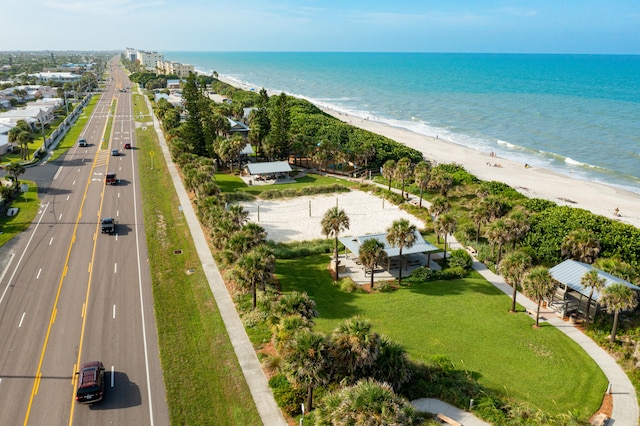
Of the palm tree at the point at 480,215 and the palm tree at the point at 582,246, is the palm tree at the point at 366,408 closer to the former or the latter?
the palm tree at the point at 582,246

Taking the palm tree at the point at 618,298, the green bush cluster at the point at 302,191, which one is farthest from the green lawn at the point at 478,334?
the green bush cluster at the point at 302,191

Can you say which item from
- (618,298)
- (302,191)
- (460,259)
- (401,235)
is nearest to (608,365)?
(618,298)

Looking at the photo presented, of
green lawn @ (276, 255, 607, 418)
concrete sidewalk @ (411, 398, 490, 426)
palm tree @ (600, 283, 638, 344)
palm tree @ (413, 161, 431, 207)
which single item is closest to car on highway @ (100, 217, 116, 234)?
green lawn @ (276, 255, 607, 418)

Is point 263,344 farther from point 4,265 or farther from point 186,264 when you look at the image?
point 4,265

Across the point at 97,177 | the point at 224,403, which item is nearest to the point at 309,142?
the point at 97,177

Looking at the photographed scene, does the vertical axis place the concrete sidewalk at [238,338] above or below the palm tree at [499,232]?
below
